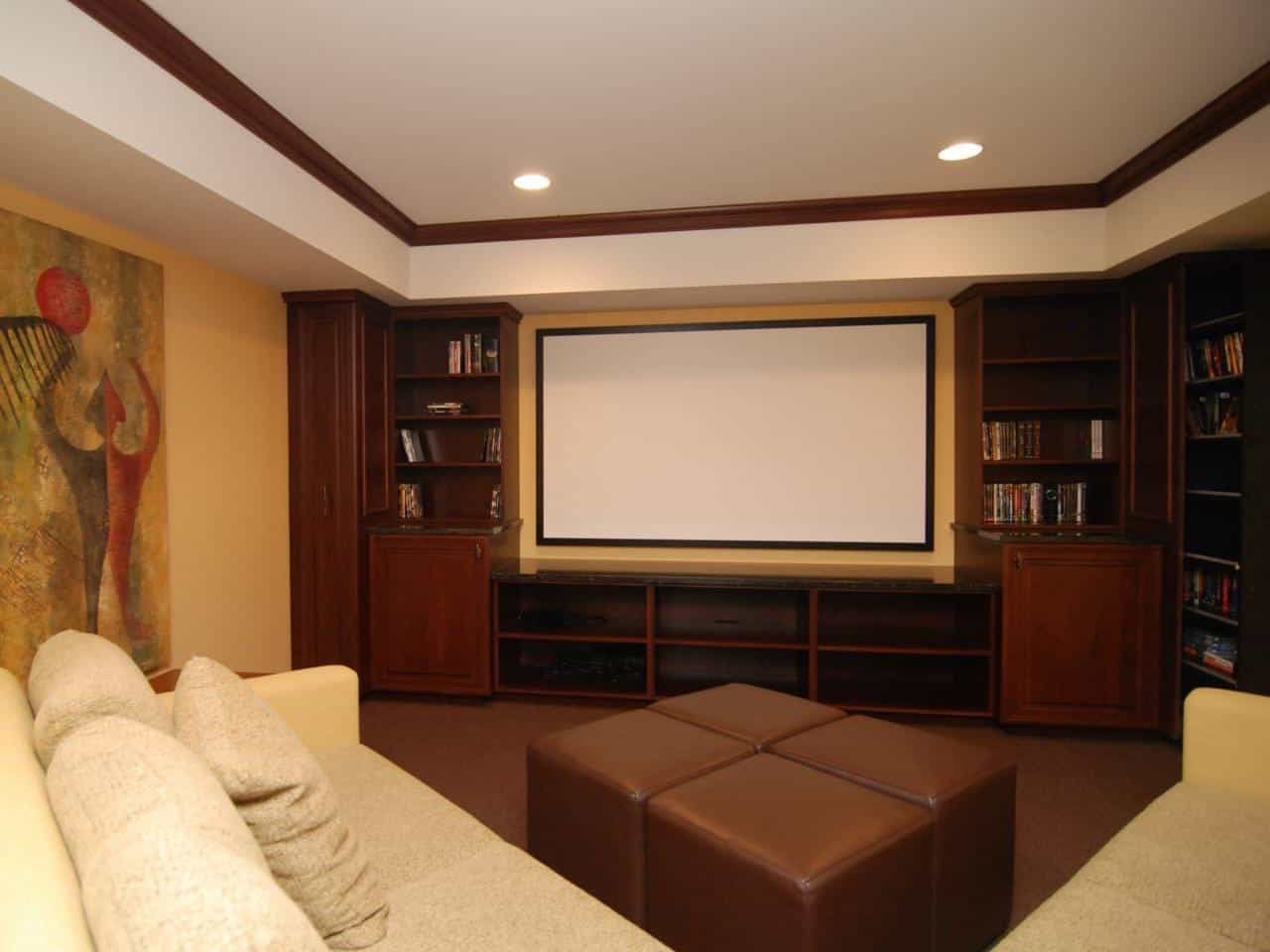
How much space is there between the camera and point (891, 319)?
4086 millimetres

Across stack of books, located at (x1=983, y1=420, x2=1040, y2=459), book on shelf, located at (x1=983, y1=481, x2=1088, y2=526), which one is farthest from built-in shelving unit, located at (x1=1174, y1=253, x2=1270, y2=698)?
stack of books, located at (x1=983, y1=420, x2=1040, y2=459)

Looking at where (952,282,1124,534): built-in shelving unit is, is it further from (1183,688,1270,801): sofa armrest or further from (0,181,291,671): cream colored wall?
(0,181,291,671): cream colored wall

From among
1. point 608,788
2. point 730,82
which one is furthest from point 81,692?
point 730,82

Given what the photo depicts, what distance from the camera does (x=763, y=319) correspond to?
13.7 ft

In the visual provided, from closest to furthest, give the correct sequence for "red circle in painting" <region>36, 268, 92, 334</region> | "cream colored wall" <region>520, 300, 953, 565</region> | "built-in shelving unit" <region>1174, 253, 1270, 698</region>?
"red circle in painting" <region>36, 268, 92, 334</region>
"built-in shelving unit" <region>1174, 253, 1270, 698</region>
"cream colored wall" <region>520, 300, 953, 565</region>

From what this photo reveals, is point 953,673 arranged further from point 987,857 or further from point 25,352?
point 25,352

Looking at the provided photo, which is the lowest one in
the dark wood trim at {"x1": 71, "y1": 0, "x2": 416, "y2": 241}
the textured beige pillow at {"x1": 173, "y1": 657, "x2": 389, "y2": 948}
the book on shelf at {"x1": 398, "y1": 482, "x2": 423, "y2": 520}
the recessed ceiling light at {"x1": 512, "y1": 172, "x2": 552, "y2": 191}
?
the textured beige pillow at {"x1": 173, "y1": 657, "x2": 389, "y2": 948}

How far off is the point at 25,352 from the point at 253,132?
106cm

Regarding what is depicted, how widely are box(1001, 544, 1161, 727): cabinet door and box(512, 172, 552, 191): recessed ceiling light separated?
2781mm

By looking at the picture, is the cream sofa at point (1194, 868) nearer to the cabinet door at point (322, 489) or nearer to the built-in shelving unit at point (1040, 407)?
the built-in shelving unit at point (1040, 407)

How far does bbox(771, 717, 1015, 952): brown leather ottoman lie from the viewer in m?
1.77

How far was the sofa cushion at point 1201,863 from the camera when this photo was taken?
56.1 inches

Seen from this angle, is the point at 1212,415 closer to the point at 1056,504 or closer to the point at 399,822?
the point at 1056,504

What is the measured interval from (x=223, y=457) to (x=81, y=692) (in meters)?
2.37
